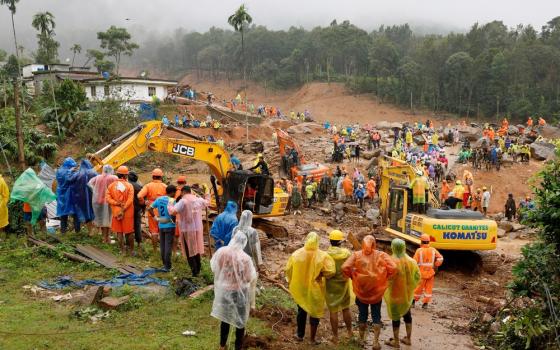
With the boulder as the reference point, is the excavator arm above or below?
above

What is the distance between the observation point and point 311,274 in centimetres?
677

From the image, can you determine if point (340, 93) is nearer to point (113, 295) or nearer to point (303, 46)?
point (303, 46)

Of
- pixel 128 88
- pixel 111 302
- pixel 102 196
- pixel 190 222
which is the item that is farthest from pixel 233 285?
pixel 128 88

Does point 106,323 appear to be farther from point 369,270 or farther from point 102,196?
point 102,196

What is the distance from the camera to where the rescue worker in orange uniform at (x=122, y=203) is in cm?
991

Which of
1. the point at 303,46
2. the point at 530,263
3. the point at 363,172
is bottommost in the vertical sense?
the point at 363,172

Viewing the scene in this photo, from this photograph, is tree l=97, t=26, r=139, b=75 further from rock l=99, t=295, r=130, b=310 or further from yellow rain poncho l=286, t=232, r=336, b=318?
yellow rain poncho l=286, t=232, r=336, b=318

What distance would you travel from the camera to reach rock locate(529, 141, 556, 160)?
31219 millimetres

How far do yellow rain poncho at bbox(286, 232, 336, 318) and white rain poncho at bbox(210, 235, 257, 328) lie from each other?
1.00m

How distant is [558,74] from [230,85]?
58783 mm

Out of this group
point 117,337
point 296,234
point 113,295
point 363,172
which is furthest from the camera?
point 363,172

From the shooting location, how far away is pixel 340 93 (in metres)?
77.4

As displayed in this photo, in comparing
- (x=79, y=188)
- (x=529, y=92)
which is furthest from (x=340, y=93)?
(x=79, y=188)

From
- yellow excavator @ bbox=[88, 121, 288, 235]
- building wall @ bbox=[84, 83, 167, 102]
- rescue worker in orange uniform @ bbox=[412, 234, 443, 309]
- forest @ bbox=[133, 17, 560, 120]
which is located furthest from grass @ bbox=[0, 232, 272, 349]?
forest @ bbox=[133, 17, 560, 120]
